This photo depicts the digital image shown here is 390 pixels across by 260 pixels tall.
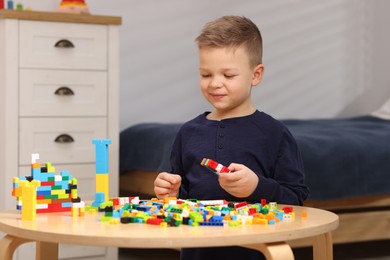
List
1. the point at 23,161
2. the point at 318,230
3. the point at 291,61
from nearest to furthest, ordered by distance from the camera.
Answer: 1. the point at 318,230
2. the point at 23,161
3. the point at 291,61

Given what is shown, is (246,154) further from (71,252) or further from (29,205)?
(71,252)

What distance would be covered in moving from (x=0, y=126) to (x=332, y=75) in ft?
6.80

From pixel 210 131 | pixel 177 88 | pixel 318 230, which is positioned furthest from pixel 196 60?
pixel 318 230

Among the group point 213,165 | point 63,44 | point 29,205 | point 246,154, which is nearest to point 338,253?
point 63,44

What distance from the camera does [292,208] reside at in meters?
1.45

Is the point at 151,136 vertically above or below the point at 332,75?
below

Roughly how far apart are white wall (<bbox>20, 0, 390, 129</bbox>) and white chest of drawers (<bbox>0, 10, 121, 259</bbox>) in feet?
1.85

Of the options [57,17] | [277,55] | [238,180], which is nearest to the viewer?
[238,180]

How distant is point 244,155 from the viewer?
1.60 metres

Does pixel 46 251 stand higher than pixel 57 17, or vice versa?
pixel 57 17

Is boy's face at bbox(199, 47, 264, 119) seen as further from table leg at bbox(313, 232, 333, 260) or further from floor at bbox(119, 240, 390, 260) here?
floor at bbox(119, 240, 390, 260)

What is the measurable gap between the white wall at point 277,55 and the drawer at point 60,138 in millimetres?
700

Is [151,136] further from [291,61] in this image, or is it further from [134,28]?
[291,61]

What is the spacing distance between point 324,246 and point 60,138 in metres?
1.60
